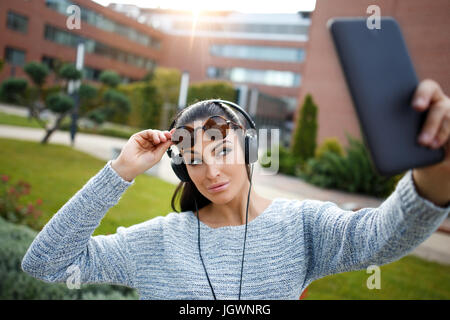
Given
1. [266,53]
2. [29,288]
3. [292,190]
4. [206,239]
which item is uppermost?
[266,53]

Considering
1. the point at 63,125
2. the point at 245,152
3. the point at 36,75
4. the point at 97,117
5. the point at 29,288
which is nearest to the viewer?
the point at 245,152

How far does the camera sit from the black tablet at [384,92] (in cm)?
48

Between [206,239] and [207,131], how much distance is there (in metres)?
0.32

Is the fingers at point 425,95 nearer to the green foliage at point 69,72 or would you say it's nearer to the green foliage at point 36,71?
the green foliage at point 69,72

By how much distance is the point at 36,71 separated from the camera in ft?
21.1

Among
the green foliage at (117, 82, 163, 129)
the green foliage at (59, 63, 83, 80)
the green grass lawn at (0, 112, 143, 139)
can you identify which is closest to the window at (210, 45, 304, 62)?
the green foliage at (117, 82, 163, 129)

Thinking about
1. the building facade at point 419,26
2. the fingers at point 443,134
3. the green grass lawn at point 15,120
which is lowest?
the green grass lawn at point 15,120

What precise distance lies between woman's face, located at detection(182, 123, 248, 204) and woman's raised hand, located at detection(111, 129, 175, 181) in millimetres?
70

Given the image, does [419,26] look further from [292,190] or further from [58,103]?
[58,103]

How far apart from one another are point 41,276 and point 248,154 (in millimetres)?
649

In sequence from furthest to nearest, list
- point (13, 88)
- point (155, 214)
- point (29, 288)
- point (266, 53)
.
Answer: point (266, 53) → point (13, 88) → point (155, 214) → point (29, 288)

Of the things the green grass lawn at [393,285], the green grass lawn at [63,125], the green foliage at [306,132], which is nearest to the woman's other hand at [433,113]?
the green grass lawn at [393,285]

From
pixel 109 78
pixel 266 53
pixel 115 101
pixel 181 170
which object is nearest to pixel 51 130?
pixel 115 101
